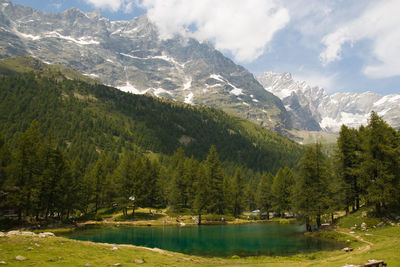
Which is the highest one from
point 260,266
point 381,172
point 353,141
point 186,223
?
point 353,141

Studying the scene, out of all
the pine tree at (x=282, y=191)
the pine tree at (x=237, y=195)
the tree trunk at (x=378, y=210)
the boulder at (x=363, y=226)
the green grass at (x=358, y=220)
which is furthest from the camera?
the pine tree at (x=237, y=195)

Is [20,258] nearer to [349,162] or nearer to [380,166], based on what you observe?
[380,166]

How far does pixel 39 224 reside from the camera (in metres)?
62.7

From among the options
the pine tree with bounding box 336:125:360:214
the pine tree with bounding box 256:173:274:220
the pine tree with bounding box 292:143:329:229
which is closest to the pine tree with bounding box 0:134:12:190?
the pine tree with bounding box 292:143:329:229

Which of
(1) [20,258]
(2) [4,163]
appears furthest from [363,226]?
(2) [4,163]

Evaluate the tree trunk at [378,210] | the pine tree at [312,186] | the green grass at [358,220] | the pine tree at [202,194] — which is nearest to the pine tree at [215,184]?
the pine tree at [202,194]

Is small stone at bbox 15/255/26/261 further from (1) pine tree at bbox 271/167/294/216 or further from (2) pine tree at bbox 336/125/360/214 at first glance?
(1) pine tree at bbox 271/167/294/216

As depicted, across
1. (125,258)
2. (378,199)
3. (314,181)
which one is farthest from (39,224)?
(378,199)

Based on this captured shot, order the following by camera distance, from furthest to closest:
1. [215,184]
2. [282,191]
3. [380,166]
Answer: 1. [282,191]
2. [215,184]
3. [380,166]

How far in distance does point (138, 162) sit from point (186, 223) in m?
31.7

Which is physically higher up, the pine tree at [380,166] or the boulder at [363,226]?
the pine tree at [380,166]

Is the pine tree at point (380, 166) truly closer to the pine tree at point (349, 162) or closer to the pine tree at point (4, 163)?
the pine tree at point (349, 162)

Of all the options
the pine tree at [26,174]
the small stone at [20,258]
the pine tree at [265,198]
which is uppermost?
the pine tree at [26,174]

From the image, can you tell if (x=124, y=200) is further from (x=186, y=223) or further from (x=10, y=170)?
(x=10, y=170)
